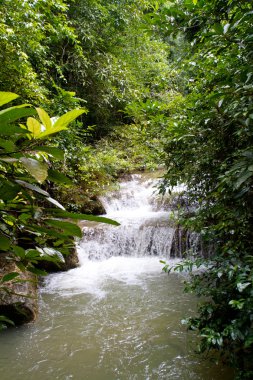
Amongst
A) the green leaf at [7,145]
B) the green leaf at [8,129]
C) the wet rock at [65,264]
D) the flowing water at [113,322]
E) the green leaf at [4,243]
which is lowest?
the flowing water at [113,322]

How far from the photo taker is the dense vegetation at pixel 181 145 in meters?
0.66

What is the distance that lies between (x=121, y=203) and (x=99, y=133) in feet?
15.5

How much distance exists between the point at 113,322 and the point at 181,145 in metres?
2.57

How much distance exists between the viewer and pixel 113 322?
3.83m

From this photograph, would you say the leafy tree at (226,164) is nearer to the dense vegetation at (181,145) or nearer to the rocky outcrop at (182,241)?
the dense vegetation at (181,145)

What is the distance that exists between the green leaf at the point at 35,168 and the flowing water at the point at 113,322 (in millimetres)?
2735

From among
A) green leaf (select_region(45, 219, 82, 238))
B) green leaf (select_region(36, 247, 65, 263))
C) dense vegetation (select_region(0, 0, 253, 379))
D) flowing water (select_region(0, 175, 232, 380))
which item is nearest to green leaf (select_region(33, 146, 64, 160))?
dense vegetation (select_region(0, 0, 253, 379))

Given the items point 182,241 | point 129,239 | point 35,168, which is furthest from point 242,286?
point 129,239

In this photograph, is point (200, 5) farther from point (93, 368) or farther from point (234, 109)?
point (93, 368)

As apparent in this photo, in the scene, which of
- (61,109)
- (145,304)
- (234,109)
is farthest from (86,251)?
(234,109)

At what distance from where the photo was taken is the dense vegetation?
2.15ft

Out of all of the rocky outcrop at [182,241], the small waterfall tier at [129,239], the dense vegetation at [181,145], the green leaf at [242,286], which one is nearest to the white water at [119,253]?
the small waterfall tier at [129,239]

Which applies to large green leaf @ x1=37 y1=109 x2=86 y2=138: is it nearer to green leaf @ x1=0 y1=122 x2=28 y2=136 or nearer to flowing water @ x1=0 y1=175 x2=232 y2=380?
green leaf @ x1=0 y1=122 x2=28 y2=136

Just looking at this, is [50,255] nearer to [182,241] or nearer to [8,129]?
[8,129]
